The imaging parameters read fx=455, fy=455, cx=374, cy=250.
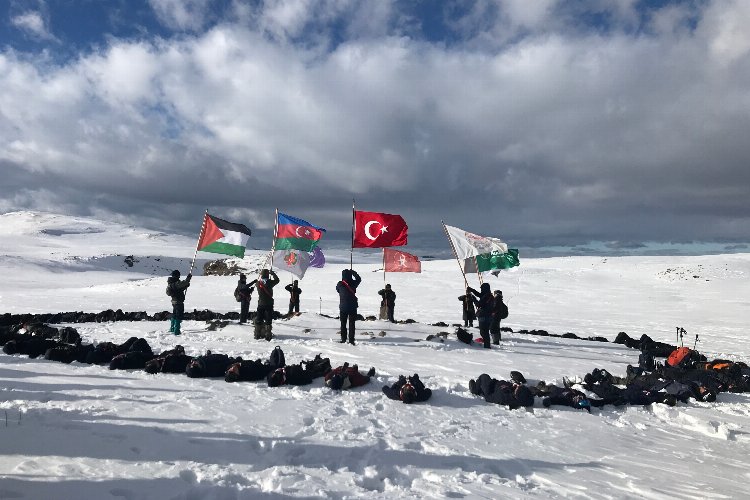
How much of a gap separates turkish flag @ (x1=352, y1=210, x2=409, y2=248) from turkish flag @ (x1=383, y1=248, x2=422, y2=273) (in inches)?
115

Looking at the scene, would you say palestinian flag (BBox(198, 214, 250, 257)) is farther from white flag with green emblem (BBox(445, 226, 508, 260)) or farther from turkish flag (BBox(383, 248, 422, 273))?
white flag with green emblem (BBox(445, 226, 508, 260))

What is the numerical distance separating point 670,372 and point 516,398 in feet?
15.7

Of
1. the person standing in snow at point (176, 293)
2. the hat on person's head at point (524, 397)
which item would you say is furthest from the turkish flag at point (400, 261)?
the hat on person's head at point (524, 397)

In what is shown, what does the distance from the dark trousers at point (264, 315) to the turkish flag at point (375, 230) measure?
3466 millimetres

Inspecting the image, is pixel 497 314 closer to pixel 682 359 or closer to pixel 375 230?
pixel 375 230

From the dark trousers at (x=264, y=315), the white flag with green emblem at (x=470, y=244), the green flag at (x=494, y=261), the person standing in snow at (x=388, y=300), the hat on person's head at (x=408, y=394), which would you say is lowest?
the hat on person's head at (x=408, y=394)

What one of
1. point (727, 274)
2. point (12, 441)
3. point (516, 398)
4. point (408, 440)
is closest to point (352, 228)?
point (516, 398)

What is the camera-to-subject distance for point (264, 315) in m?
14.0

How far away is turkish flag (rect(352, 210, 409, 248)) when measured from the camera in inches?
600

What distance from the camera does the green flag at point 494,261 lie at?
15.6 metres

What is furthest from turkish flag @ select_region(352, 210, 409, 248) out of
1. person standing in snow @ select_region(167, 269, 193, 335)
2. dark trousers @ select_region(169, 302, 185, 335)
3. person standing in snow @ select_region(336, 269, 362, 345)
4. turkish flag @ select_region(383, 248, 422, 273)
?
dark trousers @ select_region(169, 302, 185, 335)

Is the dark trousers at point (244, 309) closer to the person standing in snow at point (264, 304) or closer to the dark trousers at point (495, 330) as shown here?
the person standing in snow at point (264, 304)

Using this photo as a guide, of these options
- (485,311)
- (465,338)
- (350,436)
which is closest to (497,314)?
(485,311)

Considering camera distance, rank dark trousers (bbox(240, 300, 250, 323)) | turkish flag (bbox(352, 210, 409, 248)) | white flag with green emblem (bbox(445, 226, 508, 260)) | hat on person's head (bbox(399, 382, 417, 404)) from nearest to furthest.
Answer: hat on person's head (bbox(399, 382, 417, 404)) → turkish flag (bbox(352, 210, 409, 248)) → white flag with green emblem (bbox(445, 226, 508, 260)) → dark trousers (bbox(240, 300, 250, 323))
